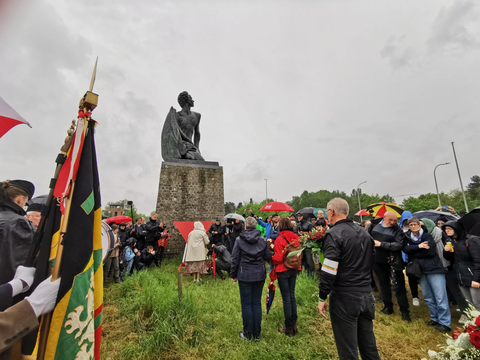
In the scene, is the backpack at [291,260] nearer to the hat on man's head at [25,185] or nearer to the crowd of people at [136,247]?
the hat on man's head at [25,185]

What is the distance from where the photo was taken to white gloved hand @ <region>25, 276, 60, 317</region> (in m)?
1.49

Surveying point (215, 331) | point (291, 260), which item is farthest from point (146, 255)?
point (291, 260)

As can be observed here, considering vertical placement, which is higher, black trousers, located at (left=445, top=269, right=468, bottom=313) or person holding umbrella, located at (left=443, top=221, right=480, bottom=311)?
person holding umbrella, located at (left=443, top=221, right=480, bottom=311)

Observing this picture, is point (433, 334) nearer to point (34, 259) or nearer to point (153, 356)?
point (153, 356)

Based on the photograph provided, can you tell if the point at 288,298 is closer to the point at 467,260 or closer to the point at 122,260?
the point at 467,260

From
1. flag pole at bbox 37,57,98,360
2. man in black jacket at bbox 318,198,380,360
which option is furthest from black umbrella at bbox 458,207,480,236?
flag pole at bbox 37,57,98,360

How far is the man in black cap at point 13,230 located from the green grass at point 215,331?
220 centimetres

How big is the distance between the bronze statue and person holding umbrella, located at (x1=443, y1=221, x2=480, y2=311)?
914 cm

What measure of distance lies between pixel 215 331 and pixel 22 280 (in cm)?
315

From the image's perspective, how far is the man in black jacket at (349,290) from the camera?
2545mm

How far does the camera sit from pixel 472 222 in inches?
165

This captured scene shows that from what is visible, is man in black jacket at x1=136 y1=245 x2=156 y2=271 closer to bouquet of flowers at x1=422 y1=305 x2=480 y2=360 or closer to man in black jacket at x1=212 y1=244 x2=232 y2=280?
man in black jacket at x1=212 y1=244 x2=232 y2=280

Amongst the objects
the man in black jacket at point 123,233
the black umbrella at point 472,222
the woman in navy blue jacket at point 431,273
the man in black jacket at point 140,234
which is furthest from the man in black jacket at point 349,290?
the man in black jacket at point 123,233

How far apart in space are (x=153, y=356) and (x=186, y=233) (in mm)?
4332
